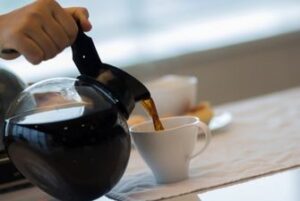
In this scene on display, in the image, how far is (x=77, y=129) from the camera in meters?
0.84

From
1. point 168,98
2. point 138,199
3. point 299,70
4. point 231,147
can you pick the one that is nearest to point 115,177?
point 138,199

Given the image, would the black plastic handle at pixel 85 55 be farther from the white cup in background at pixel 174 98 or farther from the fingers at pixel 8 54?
the white cup in background at pixel 174 98

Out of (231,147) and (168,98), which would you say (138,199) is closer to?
(231,147)

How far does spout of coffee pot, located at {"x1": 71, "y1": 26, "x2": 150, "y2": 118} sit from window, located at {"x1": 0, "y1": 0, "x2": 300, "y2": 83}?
50.5 inches

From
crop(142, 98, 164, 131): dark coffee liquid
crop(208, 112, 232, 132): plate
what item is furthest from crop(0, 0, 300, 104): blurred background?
crop(142, 98, 164, 131): dark coffee liquid

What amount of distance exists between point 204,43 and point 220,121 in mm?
1110

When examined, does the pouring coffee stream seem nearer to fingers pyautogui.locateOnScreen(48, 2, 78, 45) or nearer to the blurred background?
fingers pyautogui.locateOnScreen(48, 2, 78, 45)

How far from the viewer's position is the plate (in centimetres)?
132

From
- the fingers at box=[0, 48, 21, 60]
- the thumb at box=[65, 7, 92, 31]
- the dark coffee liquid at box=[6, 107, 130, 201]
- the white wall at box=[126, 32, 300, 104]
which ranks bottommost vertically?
the dark coffee liquid at box=[6, 107, 130, 201]

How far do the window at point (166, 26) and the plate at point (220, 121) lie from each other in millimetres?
922

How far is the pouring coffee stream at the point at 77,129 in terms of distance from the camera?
0.84m

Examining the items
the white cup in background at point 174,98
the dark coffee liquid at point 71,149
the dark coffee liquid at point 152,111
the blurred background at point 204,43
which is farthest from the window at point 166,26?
the dark coffee liquid at point 71,149

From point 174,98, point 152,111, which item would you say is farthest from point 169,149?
point 174,98

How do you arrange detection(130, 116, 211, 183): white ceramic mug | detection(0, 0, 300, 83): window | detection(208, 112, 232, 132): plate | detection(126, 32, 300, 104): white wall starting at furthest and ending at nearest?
1. detection(126, 32, 300, 104): white wall
2. detection(0, 0, 300, 83): window
3. detection(208, 112, 232, 132): plate
4. detection(130, 116, 211, 183): white ceramic mug
